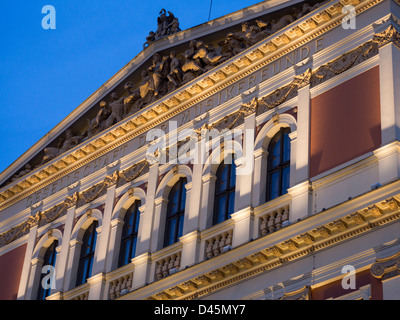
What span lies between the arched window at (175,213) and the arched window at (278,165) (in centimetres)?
270

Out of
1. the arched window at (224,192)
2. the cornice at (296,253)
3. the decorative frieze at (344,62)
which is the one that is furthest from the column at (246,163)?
the decorative frieze at (344,62)

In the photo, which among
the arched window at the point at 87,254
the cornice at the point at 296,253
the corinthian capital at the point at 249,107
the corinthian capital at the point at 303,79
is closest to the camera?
the cornice at the point at 296,253

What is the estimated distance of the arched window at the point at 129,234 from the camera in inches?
1061

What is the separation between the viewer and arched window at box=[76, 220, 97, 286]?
2794cm

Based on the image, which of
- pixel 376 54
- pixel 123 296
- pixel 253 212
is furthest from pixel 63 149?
pixel 376 54

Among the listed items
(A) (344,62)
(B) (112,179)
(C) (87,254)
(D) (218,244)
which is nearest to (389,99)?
(A) (344,62)

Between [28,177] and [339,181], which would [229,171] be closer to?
[339,181]

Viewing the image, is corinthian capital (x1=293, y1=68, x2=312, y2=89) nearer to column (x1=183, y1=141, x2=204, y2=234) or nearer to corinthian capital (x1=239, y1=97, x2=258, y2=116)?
corinthian capital (x1=239, y1=97, x2=258, y2=116)

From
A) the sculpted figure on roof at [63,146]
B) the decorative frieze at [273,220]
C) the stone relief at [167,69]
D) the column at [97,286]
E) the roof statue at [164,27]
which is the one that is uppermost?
the roof statue at [164,27]

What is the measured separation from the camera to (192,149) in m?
26.6

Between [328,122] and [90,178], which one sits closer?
[328,122]

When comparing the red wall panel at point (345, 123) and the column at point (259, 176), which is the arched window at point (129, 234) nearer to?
the column at point (259, 176)

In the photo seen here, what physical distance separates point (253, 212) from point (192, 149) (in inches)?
135

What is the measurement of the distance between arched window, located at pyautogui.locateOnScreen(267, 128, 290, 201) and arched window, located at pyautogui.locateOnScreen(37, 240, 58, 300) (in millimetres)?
7383
